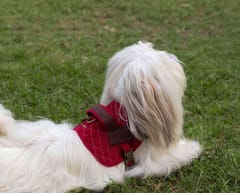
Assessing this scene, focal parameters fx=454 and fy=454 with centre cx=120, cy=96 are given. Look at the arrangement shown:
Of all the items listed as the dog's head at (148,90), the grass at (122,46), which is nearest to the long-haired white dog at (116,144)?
the dog's head at (148,90)

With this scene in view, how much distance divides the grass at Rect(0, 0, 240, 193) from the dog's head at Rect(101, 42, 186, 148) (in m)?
0.44

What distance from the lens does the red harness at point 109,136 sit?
9.39 feet

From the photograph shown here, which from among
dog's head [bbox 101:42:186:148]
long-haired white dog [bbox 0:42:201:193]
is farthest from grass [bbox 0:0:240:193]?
dog's head [bbox 101:42:186:148]

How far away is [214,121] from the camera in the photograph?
168 inches

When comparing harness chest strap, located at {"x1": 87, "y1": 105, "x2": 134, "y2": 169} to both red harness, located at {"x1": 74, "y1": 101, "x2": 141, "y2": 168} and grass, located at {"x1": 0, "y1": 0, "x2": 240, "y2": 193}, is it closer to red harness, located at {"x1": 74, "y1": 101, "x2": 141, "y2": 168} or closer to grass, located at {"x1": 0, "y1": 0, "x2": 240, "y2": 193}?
red harness, located at {"x1": 74, "y1": 101, "x2": 141, "y2": 168}

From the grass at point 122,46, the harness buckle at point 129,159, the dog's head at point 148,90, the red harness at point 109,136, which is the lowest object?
the grass at point 122,46

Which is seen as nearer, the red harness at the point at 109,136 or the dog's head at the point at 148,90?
the dog's head at the point at 148,90

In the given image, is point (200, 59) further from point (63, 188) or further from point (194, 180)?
point (63, 188)

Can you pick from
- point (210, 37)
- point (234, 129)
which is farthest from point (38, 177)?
point (210, 37)

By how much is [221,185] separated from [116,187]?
726mm

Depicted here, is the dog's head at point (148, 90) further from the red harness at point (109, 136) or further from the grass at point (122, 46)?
the grass at point (122, 46)

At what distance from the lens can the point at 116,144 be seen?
2889mm

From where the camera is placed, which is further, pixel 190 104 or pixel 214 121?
pixel 190 104

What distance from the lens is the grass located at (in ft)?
11.2
